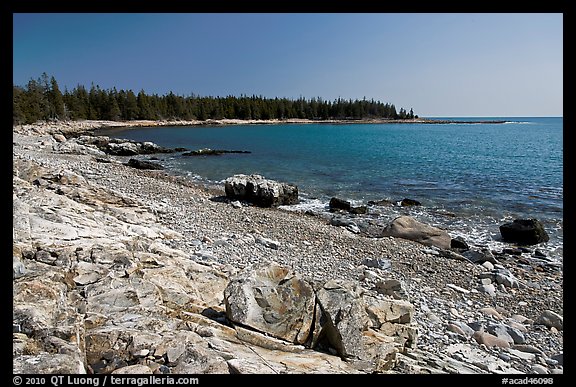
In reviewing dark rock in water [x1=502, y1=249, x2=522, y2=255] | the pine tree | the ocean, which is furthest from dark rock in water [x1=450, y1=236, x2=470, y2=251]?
the pine tree

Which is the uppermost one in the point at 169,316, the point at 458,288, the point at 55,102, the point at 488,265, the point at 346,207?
the point at 55,102

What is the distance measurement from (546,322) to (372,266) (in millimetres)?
4766

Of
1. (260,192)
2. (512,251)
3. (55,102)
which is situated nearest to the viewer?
(512,251)

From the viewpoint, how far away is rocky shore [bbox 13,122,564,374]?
3988mm

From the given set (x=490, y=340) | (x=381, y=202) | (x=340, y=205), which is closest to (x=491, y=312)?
(x=490, y=340)

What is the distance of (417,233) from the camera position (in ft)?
48.0

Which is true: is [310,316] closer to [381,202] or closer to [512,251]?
[512,251]

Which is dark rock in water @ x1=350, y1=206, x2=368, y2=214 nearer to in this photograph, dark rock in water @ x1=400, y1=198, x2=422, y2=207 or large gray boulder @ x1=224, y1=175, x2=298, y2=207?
dark rock in water @ x1=400, y1=198, x2=422, y2=207

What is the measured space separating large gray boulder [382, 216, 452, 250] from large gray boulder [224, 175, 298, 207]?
7.16 m

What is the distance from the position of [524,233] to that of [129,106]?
139940mm

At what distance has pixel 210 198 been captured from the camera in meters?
20.8
